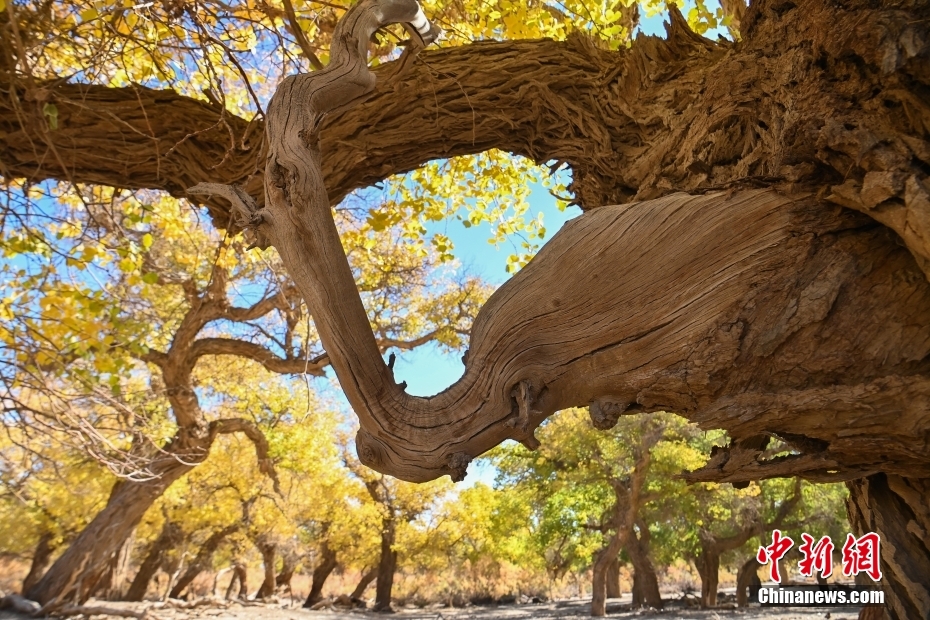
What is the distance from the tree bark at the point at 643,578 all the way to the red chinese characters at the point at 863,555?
13.9 m

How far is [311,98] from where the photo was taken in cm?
174

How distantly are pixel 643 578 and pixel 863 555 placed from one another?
15.5 m

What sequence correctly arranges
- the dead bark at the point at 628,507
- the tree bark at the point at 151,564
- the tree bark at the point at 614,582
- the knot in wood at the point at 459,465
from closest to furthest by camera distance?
the knot in wood at the point at 459,465 < the dead bark at the point at 628,507 < the tree bark at the point at 151,564 < the tree bark at the point at 614,582

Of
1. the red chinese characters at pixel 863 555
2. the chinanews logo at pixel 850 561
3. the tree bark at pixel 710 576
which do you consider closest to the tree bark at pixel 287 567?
the tree bark at pixel 710 576

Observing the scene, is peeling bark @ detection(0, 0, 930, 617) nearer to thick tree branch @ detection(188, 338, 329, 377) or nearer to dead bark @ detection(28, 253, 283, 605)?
thick tree branch @ detection(188, 338, 329, 377)

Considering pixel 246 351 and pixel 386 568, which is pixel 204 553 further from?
pixel 246 351

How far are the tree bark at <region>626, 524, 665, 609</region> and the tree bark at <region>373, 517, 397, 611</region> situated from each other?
252 inches

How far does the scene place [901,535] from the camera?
1.73 meters

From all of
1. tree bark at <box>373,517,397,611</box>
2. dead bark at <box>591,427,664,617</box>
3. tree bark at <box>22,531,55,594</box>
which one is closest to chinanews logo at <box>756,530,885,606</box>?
dead bark at <box>591,427,664,617</box>

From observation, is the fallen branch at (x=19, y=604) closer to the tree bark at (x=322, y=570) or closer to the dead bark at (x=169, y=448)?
the dead bark at (x=169, y=448)

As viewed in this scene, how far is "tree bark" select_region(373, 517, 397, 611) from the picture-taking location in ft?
53.9

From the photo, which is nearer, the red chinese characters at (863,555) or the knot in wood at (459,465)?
the knot in wood at (459,465)

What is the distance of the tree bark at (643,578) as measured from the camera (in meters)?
15.2

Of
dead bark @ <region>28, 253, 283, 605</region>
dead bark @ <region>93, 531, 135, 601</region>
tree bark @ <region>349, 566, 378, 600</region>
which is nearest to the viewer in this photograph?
dead bark @ <region>28, 253, 283, 605</region>
